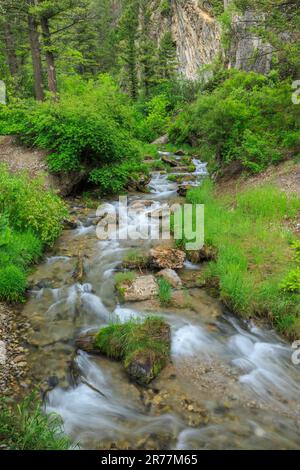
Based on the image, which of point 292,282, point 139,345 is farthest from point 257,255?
point 139,345

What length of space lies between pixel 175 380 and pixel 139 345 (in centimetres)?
74

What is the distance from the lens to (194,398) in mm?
5082

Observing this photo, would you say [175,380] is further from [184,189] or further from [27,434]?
[184,189]

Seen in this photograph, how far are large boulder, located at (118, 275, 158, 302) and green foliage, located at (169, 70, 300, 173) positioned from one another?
636 cm

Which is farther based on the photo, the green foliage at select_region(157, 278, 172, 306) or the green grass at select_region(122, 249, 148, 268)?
the green grass at select_region(122, 249, 148, 268)

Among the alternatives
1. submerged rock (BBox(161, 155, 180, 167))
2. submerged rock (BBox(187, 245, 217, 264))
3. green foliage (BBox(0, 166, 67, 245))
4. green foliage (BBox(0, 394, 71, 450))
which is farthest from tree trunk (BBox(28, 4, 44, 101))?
green foliage (BBox(0, 394, 71, 450))

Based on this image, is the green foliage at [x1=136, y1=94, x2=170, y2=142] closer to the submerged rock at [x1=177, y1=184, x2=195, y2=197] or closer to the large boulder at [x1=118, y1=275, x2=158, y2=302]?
the submerged rock at [x1=177, y1=184, x2=195, y2=197]

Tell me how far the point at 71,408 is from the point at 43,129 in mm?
10295

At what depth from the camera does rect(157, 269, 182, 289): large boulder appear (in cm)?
779

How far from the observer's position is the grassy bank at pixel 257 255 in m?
6.69

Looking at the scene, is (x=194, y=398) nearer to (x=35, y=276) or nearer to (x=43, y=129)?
(x=35, y=276)

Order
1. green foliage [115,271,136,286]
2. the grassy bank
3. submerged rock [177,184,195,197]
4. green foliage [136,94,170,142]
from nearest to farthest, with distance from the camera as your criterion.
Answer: the grassy bank, green foliage [115,271,136,286], submerged rock [177,184,195,197], green foliage [136,94,170,142]

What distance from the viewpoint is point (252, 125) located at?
12.6m
